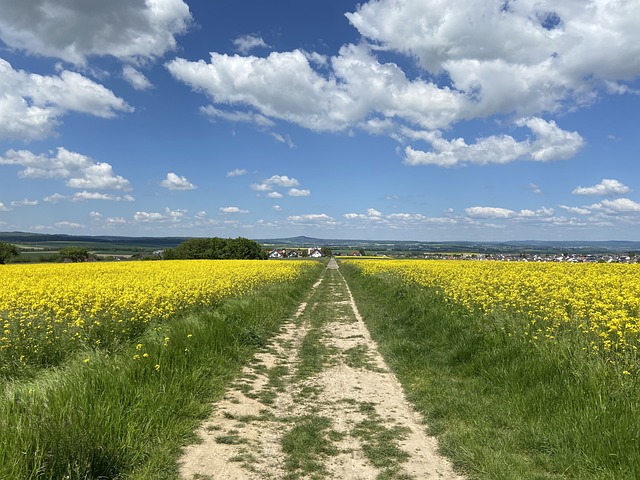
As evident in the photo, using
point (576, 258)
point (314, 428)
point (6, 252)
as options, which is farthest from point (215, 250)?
point (314, 428)

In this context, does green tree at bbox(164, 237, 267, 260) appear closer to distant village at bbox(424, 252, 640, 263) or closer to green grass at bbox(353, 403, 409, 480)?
distant village at bbox(424, 252, 640, 263)

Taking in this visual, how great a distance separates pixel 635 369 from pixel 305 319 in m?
10.7

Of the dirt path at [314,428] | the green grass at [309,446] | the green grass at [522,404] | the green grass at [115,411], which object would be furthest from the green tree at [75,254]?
the green grass at [309,446]

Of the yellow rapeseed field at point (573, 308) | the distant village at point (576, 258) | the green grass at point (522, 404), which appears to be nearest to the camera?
the green grass at point (522, 404)

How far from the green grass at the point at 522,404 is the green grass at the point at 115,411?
3.39m

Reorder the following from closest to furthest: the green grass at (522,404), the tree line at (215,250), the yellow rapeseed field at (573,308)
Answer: the green grass at (522,404)
the yellow rapeseed field at (573,308)
the tree line at (215,250)

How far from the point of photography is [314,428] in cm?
565

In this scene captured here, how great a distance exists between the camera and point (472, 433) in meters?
5.28

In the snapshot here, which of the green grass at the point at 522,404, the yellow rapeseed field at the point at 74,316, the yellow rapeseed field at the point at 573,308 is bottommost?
the green grass at the point at 522,404

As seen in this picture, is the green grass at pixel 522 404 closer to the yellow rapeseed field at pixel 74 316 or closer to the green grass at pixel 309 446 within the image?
the green grass at pixel 309 446

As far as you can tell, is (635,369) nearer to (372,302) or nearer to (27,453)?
(27,453)

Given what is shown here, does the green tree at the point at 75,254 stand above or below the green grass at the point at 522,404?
below

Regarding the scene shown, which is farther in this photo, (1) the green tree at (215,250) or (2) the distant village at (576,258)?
(1) the green tree at (215,250)

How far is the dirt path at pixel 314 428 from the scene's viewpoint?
456 cm
